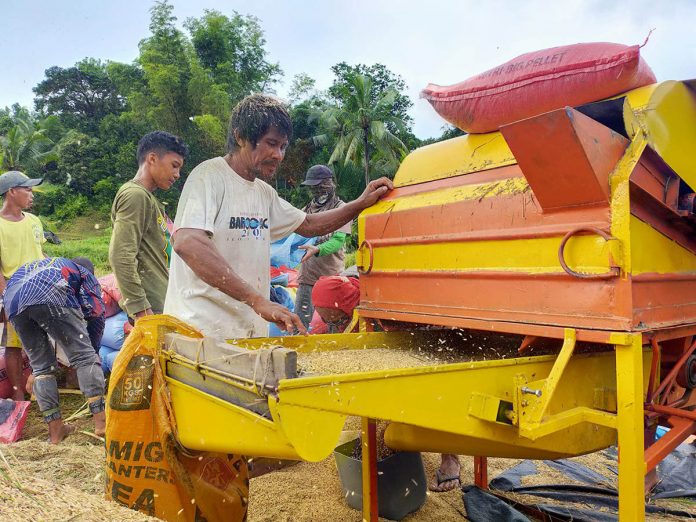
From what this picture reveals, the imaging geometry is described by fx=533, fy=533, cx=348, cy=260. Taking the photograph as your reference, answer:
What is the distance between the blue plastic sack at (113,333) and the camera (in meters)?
5.29

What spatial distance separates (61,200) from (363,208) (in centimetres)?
3452

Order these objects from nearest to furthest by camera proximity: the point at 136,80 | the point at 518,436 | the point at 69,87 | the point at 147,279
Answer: the point at 518,436, the point at 147,279, the point at 136,80, the point at 69,87

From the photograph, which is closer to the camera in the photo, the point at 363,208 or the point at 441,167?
the point at 441,167

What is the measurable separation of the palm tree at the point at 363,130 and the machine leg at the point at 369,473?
Answer: 92.2 feet

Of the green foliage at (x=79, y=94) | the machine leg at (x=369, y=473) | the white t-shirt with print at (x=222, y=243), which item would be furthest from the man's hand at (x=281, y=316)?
the green foliage at (x=79, y=94)

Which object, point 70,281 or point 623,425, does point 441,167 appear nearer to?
point 623,425

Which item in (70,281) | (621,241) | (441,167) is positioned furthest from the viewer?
(70,281)

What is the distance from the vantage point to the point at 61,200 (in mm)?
32625

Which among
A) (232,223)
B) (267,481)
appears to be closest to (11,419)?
(267,481)

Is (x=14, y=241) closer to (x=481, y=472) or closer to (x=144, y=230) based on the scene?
(x=144, y=230)

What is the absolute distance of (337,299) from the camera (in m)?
3.72

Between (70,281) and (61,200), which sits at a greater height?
(61,200)

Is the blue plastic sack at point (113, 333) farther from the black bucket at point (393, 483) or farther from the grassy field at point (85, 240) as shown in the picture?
the grassy field at point (85, 240)

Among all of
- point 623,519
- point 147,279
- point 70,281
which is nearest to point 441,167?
point 623,519
